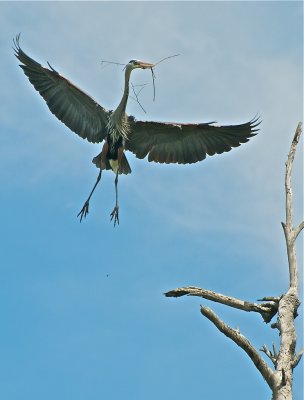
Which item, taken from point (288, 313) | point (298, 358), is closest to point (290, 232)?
point (288, 313)

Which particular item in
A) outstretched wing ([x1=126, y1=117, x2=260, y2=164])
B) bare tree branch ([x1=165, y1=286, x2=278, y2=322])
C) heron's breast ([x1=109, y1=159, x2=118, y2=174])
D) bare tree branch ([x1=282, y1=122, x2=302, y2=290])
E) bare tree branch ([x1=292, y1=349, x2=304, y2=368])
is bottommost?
bare tree branch ([x1=292, y1=349, x2=304, y2=368])

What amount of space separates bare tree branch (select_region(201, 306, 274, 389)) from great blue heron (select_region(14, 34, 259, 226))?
351 inches

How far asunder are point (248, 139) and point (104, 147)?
2.89 meters

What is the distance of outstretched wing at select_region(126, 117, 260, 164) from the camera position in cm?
2127

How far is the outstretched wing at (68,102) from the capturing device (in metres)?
21.4

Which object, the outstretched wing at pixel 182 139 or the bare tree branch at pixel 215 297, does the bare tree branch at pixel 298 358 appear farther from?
the outstretched wing at pixel 182 139

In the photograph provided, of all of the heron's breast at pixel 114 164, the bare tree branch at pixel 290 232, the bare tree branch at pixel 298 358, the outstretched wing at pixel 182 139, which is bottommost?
the bare tree branch at pixel 298 358

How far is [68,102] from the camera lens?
21.8 m

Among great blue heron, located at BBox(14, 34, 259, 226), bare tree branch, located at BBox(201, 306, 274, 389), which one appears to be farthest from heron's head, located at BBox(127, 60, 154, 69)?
bare tree branch, located at BBox(201, 306, 274, 389)

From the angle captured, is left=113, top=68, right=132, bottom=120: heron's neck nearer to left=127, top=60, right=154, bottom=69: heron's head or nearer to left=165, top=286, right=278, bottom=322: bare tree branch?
left=127, top=60, right=154, bottom=69: heron's head

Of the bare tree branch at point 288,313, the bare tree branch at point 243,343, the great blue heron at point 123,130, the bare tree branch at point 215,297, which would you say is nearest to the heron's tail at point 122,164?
the great blue heron at point 123,130

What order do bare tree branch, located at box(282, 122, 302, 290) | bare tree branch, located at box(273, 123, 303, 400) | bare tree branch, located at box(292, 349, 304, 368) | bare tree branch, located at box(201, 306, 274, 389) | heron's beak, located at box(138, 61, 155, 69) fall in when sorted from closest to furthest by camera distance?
1. bare tree branch, located at box(273, 123, 303, 400)
2. bare tree branch, located at box(201, 306, 274, 389)
3. bare tree branch, located at box(292, 349, 304, 368)
4. bare tree branch, located at box(282, 122, 302, 290)
5. heron's beak, located at box(138, 61, 155, 69)

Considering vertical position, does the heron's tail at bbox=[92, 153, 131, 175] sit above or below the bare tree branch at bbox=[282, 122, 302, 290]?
above

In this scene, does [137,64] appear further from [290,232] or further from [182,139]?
[290,232]
